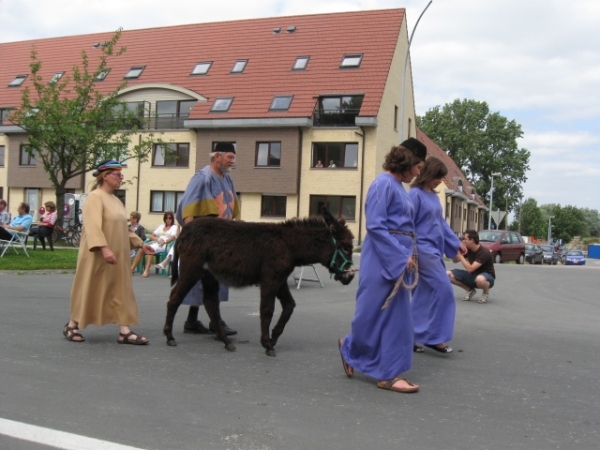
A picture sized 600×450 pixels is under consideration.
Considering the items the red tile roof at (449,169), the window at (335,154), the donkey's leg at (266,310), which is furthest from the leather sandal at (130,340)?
the red tile roof at (449,169)

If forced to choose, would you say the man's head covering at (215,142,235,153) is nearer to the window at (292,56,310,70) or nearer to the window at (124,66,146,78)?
the window at (292,56,310,70)

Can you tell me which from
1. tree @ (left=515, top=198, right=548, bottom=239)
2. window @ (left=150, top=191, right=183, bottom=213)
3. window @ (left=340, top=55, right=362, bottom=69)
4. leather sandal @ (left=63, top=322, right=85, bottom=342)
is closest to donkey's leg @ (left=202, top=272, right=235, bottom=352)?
leather sandal @ (left=63, top=322, right=85, bottom=342)

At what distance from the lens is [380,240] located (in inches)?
216

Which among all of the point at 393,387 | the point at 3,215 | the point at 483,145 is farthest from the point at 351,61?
the point at 483,145

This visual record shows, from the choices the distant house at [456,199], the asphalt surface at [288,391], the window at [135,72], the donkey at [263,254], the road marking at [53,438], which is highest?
the window at [135,72]

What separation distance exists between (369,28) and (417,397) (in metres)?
36.9

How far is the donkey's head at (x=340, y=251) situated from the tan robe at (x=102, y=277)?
225 cm

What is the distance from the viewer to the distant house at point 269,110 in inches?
1449

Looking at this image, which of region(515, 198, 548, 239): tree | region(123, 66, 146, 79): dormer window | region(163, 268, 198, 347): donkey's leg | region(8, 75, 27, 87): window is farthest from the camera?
region(515, 198, 548, 239): tree

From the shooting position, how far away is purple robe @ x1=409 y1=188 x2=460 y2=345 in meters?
6.89

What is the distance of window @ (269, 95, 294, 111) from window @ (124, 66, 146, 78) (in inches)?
434

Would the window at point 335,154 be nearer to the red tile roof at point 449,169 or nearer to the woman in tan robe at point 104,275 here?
the red tile roof at point 449,169

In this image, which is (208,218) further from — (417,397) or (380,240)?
(417,397)

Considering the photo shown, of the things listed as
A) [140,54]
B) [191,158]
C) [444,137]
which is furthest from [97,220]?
[444,137]
